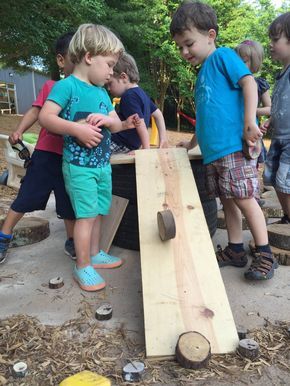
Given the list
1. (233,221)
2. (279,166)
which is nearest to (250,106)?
(233,221)

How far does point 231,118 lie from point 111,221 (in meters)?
1.17

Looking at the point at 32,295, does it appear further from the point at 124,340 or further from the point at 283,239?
the point at 283,239

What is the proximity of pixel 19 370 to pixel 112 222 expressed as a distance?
148 cm

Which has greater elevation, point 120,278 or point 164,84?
point 164,84

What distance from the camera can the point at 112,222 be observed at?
9.90ft

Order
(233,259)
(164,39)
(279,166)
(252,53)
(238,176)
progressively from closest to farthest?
(238,176) < (233,259) < (279,166) < (252,53) < (164,39)

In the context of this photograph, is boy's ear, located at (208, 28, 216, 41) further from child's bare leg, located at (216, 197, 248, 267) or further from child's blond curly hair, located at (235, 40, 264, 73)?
child's blond curly hair, located at (235, 40, 264, 73)

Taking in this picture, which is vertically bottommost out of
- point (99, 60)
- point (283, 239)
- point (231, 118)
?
point (283, 239)

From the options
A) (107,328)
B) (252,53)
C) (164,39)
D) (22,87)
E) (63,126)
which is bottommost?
(107,328)

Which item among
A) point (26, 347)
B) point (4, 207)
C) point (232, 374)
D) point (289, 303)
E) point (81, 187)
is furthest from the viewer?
point (4, 207)

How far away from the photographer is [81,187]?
7.97ft

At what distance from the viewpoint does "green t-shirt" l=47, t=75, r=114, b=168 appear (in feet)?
7.72

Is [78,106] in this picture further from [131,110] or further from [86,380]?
[86,380]

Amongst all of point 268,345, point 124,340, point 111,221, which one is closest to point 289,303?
point 268,345
